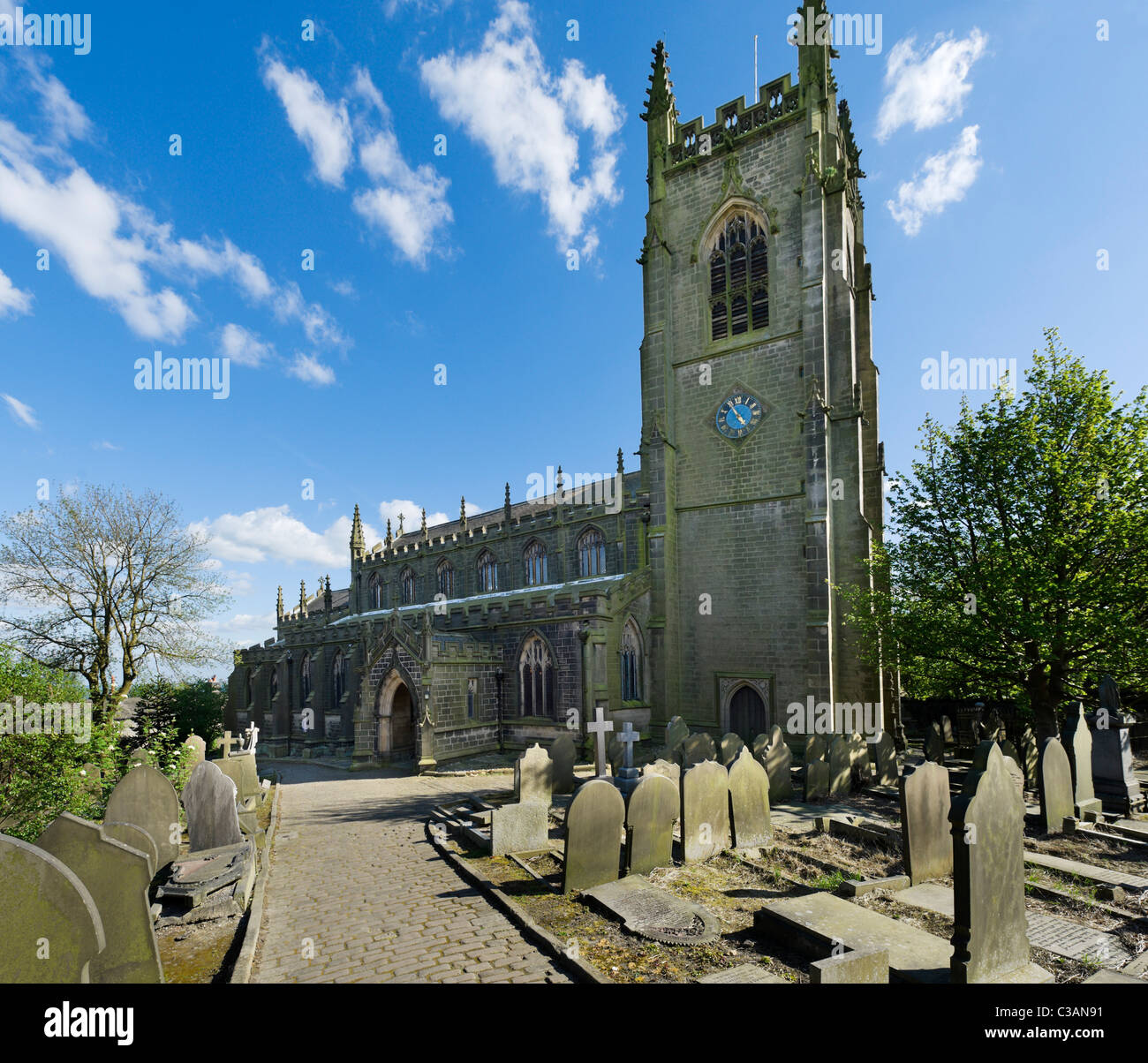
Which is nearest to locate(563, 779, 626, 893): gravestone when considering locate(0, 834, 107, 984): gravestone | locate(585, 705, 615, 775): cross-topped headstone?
locate(585, 705, 615, 775): cross-topped headstone

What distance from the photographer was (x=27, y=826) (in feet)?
26.5

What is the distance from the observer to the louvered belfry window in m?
20.8

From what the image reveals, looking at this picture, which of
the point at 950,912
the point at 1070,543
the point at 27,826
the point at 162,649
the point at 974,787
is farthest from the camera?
the point at 162,649

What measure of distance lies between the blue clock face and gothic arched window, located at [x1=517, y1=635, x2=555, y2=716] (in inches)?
396

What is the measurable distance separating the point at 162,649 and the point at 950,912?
25.0 meters

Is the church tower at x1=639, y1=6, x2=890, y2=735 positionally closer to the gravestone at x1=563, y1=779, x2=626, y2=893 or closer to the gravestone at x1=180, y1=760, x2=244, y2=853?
the gravestone at x1=563, y1=779, x2=626, y2=893

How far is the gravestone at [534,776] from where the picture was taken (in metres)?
12.4

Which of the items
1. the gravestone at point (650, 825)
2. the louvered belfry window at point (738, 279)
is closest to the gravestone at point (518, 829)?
the gravestone at point (650, 825)

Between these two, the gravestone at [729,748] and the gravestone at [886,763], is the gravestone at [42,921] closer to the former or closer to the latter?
the gravestone at [729,748]

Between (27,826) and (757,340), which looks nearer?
(27,826)

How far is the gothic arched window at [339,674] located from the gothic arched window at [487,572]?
306 inches

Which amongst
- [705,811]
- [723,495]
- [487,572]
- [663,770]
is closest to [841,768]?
[663,770]
